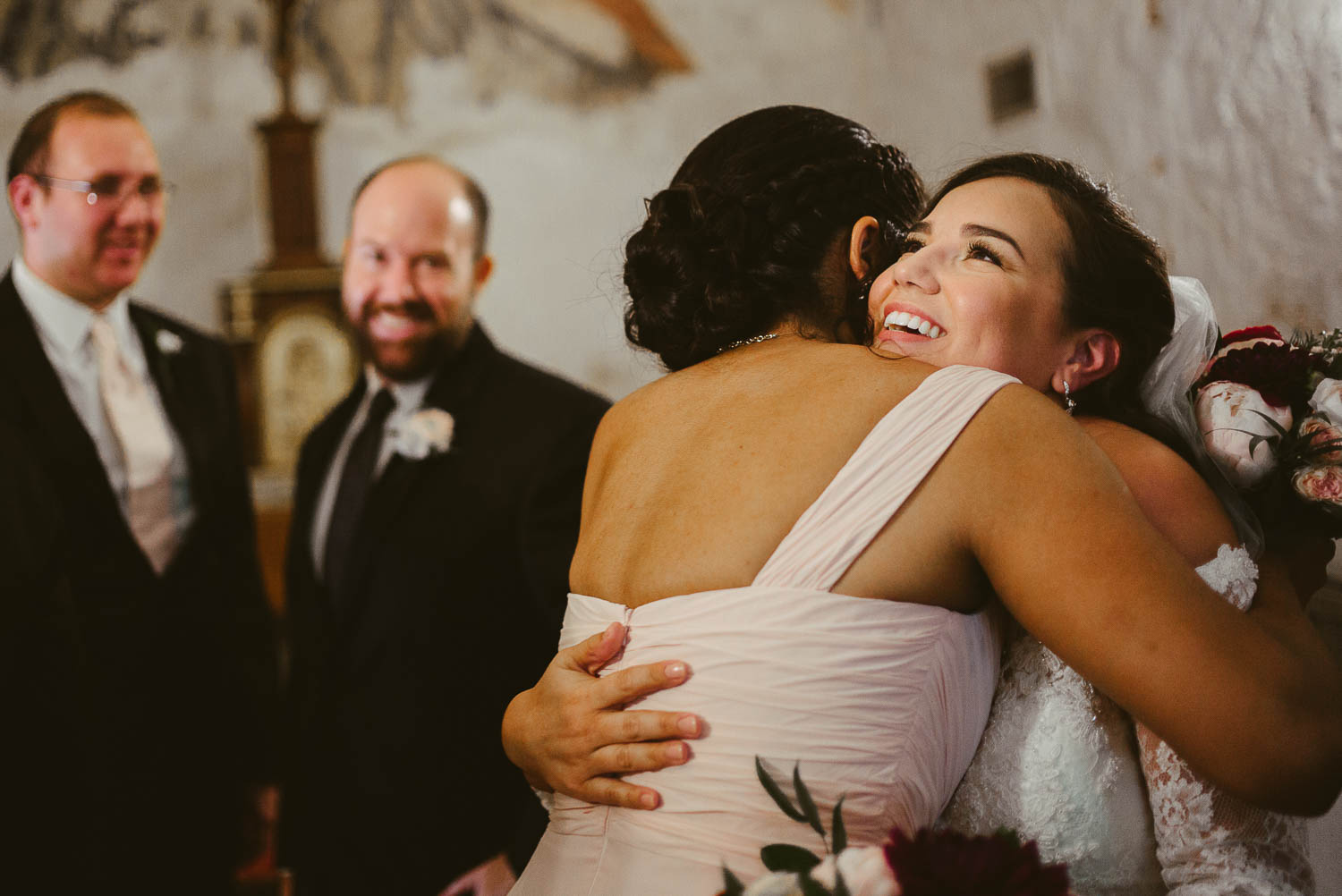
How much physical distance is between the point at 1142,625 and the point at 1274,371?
2.21ft

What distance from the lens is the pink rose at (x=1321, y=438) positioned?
1468mm

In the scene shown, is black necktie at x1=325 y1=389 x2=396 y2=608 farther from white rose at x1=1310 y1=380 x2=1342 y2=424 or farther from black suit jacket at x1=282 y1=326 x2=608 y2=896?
A: white rose at x1=1310 y1=380 x2=1342 y2=424

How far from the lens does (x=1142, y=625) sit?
1.07 meters

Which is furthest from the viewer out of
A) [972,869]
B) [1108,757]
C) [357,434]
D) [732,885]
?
[357,434]

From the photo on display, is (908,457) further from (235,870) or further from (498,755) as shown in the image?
(235,870)

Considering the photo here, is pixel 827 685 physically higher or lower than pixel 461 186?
lower

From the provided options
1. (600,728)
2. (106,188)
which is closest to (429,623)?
(600,728)

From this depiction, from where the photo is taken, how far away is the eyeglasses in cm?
303

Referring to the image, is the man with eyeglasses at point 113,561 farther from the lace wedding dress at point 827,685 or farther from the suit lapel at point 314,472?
the lace wedding dress at point 827,685

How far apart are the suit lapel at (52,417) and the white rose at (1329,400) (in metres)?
2.69

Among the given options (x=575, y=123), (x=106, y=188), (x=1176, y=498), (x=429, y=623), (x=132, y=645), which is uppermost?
(x=575, y=123)

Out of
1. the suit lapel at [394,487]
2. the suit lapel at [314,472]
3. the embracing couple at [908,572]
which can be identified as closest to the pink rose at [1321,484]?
the embracing couple at [908,572]

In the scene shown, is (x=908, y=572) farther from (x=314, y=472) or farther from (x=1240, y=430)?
(x=314, y=472)

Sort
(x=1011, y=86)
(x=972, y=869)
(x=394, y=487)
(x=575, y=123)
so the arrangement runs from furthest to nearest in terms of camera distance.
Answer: (x=575, y=123)
(x=1011, y=86)
(x=394, y=487)
(x=972, y=869)
